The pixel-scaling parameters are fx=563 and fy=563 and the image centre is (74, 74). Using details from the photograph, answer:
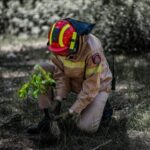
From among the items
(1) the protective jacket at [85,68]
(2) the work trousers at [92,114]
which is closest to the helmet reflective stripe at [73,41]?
(1) the protective jacket at [85,68]

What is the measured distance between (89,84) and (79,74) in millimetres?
149

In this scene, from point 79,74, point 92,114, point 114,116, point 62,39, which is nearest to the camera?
point 62,39

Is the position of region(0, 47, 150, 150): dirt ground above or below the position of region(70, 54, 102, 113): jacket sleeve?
below

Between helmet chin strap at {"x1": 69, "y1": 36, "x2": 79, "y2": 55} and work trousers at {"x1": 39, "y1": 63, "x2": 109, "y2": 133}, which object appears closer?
helmet chin strap at {"x1": 69, "y1": 36, "x2": 79, "y2": 55}

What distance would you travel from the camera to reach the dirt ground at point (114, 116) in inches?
183

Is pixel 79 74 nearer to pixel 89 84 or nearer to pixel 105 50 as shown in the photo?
pixel 89 84

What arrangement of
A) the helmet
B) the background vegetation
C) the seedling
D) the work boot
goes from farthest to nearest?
the work boot, the background vegetation, the seedling, the helmet

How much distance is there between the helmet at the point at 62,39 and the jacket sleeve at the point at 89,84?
266mm

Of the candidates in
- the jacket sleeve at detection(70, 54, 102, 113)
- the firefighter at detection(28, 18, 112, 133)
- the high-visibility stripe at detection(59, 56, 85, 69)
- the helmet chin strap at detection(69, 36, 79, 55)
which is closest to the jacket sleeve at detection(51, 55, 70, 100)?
the firefighter at detection(28, 18, 112, 133)

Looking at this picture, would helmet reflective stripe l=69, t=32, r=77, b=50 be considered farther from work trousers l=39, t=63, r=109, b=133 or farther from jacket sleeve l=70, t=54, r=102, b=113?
work trousers l=39, t=63, r=109, b=133

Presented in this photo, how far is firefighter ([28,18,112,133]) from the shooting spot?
14.5 ft

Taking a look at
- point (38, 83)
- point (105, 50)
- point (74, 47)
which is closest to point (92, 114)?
point (38, 83)

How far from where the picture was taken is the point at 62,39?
14.4 ft

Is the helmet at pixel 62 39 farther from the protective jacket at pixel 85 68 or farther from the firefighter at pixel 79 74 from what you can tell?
the protective jacket at pixel 85 68
